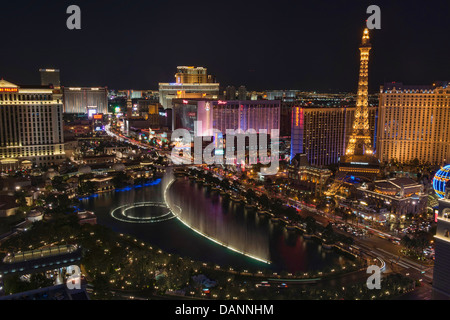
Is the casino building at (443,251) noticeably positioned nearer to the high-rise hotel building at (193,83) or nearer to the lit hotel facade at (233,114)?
the lit hotel facade at (233,114)

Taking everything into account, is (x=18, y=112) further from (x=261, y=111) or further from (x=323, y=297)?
(x=323, y=297)

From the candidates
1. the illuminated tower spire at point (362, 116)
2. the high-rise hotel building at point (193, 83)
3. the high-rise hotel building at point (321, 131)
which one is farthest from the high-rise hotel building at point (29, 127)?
the high-rise hotel building at point (193, 83)

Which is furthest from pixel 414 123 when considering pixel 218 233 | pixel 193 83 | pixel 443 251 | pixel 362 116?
pixel 193 83

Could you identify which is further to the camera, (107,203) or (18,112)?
(18,112)
